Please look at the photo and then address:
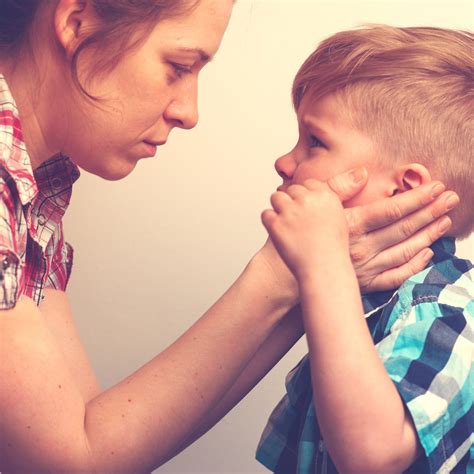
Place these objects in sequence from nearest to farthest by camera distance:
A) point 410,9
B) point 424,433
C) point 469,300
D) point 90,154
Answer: point 424,433 < point 469,300 < point 90,154 < point 410,9

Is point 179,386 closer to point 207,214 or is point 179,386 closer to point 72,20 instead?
point 72,20

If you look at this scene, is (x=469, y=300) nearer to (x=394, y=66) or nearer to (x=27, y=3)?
(x=394, y=66)

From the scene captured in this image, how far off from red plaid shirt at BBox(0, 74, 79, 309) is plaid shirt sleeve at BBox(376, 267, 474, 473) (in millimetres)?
442

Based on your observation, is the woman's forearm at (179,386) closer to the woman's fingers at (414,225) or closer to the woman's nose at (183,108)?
the woman's fingers at (414,225)

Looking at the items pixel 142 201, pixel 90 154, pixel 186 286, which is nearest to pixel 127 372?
pixel 186 286

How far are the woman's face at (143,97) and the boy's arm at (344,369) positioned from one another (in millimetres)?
293

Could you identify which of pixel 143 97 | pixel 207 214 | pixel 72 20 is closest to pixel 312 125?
pixel 143 97

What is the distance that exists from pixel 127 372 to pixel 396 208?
870mm

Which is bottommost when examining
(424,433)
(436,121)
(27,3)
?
(424,433)

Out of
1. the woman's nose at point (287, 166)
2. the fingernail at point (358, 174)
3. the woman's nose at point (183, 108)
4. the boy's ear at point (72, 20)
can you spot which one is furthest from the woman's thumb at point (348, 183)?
the boy's ear at point (72, 20)

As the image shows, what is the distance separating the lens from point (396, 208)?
3.53 feet

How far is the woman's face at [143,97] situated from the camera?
1141 mm

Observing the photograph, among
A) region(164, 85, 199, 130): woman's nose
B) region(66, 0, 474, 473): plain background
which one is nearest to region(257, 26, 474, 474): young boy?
region(164, 85, 199, 130): woman's nose

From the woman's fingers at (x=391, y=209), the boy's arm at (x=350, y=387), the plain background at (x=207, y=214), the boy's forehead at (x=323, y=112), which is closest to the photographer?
the boy's arm at (x=350, y=387)
